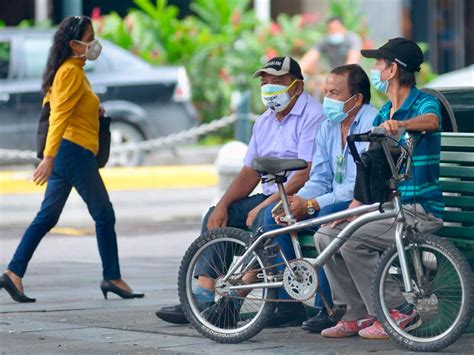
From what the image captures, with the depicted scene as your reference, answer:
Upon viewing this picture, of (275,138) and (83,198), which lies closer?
(275,138)

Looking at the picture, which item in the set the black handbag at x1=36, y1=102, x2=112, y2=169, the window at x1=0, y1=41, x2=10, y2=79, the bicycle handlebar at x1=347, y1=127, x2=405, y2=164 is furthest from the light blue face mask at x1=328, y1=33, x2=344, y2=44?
the bicycle handlebar at x1=347, y1=127, x2=405, y2=164

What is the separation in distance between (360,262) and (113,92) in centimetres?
1046

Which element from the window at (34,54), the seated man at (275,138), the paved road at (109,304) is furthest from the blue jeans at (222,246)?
the window at (34,54)

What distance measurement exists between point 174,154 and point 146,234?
4.48 metres

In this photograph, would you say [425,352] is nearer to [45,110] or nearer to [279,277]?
[279,277]

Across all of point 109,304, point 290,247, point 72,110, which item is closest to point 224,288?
point 290,247

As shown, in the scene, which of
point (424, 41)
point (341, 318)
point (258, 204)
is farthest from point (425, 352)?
point (424, 41)

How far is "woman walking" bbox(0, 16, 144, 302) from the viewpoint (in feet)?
29.1

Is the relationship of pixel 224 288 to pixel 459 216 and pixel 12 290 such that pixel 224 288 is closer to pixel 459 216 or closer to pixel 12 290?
pixel 459 216

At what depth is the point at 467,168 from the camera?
7.59 metres

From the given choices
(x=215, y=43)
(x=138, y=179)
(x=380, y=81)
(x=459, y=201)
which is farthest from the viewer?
(x=215, y=43)

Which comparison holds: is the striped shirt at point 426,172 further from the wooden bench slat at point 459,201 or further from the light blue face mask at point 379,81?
the wooden bench slat at point 459,201

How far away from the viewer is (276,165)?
24.2 ft

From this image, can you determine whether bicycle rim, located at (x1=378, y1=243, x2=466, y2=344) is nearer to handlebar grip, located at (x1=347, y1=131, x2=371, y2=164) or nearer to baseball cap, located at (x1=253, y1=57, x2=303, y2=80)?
handlebar grip, located at (x1=347, y1=131, x2=371, y2=164)
